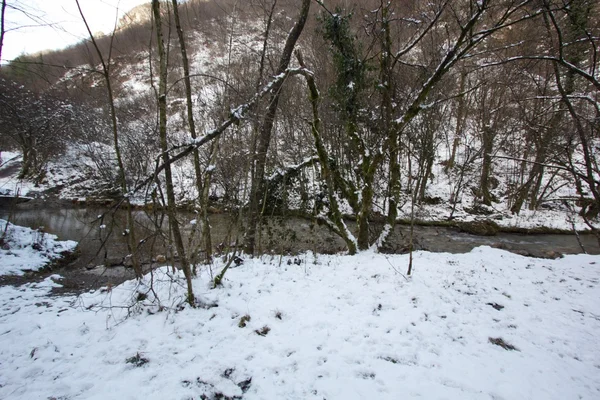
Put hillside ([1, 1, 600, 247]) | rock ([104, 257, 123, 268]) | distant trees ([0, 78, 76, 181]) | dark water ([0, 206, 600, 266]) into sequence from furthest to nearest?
distant trees ([0, 78, 76, 181]) → dark water ([0, 206, 600, 266]) → rock ([104, 257, 123, 268]) → hillside ([1, 1, 600, 247])

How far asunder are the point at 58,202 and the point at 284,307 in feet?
61.7

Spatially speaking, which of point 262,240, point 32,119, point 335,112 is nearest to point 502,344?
point 262,240

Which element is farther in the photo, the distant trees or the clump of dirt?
the distant trees

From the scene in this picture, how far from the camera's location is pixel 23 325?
11.5ft

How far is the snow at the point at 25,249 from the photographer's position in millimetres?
7410

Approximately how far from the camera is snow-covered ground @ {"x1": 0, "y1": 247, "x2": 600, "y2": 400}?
102 inches

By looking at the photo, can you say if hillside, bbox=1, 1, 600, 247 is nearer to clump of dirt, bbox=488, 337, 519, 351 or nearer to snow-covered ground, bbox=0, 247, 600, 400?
snow-covered ground, bbox=0, 247, 600, 400

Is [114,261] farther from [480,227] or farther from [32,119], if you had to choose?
[480,227]

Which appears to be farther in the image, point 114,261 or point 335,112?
point 335,112

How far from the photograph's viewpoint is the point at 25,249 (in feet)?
27.4

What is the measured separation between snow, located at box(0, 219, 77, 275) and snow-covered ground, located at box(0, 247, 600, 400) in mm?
3408

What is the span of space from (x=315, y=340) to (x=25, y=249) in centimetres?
1001

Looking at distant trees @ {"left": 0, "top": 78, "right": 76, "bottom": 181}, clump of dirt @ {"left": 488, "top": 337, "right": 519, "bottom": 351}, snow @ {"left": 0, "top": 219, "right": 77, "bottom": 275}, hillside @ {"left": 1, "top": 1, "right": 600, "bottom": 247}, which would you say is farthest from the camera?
distant trees @ {"left": 0, "top": 78, "right": 76, "bottom": 181}

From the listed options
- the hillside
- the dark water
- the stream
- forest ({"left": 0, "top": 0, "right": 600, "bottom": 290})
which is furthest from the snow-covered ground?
the dark water
